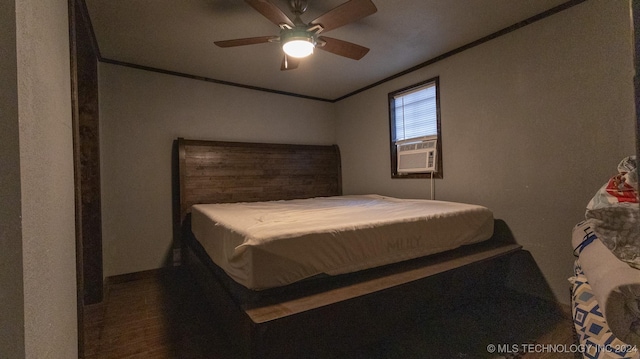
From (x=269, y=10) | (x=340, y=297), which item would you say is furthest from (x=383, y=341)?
(x=269, y=10)

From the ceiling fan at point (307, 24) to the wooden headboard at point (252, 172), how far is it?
1642 mm

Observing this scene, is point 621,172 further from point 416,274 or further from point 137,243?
point 137,243

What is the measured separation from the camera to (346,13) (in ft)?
5.58

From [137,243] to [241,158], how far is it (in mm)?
1499

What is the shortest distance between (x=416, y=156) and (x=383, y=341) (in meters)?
2.11

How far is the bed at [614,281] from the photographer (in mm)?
686

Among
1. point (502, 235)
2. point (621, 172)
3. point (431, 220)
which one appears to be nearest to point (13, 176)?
point (431, 220)

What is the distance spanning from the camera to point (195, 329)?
1.88 metres

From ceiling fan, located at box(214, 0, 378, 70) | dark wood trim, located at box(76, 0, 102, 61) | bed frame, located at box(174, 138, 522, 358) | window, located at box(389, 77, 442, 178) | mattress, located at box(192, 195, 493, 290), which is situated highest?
dark wood trim, located at box(76, 0, 102, 61)

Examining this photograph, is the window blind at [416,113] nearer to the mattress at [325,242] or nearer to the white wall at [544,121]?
the white wall at [544,121]

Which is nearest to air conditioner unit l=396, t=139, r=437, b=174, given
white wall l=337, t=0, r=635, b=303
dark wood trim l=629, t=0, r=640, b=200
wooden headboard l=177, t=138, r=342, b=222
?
white wall l=337, t=0, r=635, b=303

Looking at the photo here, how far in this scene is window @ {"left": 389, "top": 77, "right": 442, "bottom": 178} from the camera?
9.85 ft

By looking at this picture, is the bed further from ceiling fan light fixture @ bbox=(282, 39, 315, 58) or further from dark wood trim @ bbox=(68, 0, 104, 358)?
dark wood trim @ bbox=(68, 0, 104, 358)

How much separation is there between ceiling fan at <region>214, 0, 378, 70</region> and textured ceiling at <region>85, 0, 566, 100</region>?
25cm
